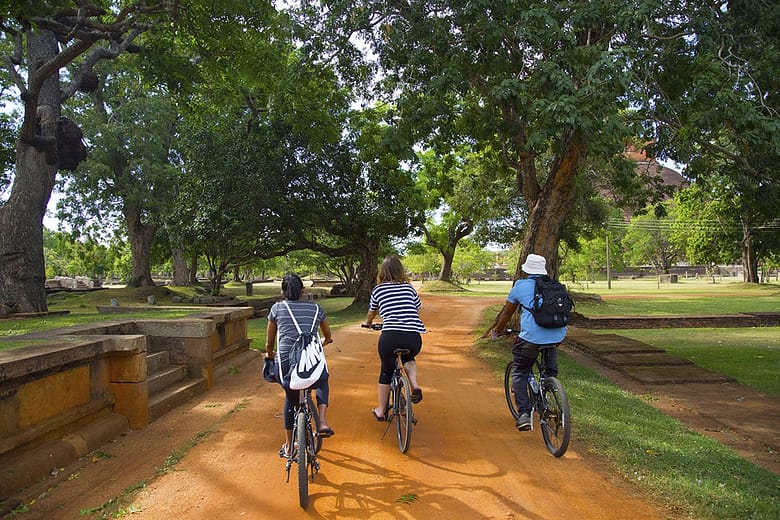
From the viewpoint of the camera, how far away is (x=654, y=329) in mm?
16281

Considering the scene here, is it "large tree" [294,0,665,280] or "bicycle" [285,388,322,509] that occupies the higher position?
"large tree" [294,0,665,280]

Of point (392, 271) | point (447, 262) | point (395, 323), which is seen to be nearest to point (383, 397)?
point (395, 323)

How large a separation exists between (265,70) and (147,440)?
10.1m

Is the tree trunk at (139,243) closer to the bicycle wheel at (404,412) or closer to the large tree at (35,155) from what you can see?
the large tree at (35,155)

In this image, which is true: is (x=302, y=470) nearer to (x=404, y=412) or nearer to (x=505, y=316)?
(x=404, y=412)

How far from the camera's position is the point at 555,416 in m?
4.68

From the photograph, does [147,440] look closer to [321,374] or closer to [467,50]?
[321,374]

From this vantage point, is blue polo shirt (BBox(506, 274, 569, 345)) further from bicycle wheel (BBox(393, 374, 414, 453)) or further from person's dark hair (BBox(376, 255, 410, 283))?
bicycle wheel (BBox(393, 374, 414, 453))

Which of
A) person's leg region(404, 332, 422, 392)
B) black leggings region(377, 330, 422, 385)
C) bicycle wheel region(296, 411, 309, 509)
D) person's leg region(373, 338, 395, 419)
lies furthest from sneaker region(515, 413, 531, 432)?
bicycle wheel region(296, 411, 309, 509)

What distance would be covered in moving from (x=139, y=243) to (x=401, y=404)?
29.6m

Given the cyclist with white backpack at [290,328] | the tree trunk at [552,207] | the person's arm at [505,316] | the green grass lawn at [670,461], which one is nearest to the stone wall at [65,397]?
the cyclist with white backpack at [290,328]

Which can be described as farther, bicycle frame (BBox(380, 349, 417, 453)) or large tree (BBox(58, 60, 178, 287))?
large tree (BBox(58, 60, 178, 287))

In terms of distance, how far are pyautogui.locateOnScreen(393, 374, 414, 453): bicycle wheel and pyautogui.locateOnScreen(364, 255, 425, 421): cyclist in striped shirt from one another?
0.38 feet

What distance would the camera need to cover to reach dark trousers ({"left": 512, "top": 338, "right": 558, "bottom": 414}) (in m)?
4.89
